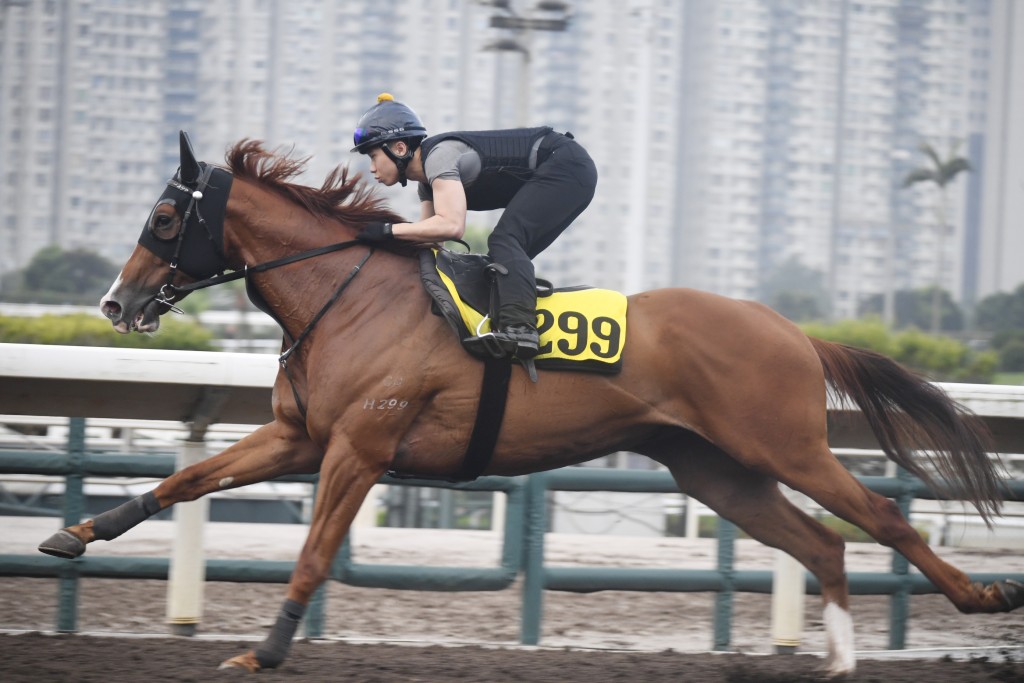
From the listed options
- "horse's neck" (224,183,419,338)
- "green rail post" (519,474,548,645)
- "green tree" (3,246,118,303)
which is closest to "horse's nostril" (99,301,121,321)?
"horse's neck" (224,183,419,338)

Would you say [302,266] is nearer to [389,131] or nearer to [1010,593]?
[389,131]

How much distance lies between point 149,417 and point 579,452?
80.7 inches

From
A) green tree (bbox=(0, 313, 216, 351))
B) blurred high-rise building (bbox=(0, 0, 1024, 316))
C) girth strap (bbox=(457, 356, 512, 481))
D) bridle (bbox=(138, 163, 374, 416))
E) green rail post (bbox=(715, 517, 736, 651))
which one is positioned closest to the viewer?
girth strap (bbox=(457, 356, 512, 481))

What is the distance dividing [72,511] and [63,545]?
0.96 metres

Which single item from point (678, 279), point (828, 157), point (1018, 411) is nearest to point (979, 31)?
point (828, 157)

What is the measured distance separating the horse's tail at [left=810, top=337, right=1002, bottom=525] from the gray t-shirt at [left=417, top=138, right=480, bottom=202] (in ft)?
5.59

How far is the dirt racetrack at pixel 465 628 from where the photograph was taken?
4836 mm

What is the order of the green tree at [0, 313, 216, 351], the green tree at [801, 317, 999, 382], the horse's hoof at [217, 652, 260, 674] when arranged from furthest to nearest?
the green tree at [801, 317, 999, 382] → the green tree at [0, 313, 216, 351] → the horse's hoof at [217, 652, 260, 674]

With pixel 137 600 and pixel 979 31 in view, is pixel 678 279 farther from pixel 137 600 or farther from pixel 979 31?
pixel 137 600

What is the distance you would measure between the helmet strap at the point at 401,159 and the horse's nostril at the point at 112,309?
1225 mm

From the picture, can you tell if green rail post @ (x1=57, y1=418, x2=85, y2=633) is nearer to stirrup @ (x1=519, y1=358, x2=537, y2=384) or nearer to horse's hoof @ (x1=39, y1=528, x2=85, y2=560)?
horse's hoof @ (x1=39, y1=528, x2=85, y2=560)

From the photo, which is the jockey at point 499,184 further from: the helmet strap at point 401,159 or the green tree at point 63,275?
the green tree at point 63,275

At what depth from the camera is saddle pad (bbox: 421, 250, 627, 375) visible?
15.2ft

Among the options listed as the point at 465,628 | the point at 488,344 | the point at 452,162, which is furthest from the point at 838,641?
the point at 452,162
